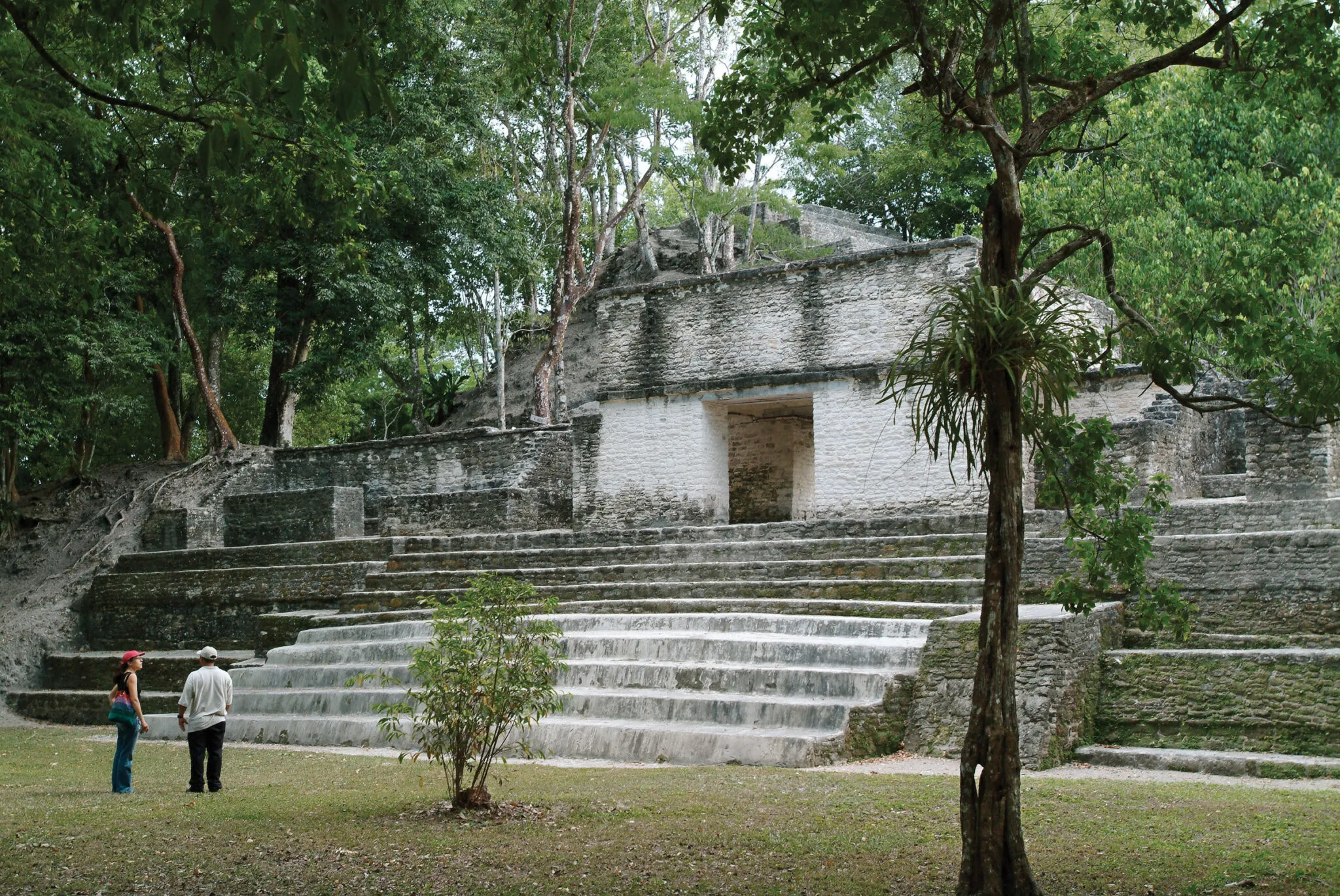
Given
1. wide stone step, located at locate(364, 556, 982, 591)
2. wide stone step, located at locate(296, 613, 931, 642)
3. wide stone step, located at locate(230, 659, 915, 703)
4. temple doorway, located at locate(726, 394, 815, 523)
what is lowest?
wide stone step, located at locate(230, 659, 915, 703)

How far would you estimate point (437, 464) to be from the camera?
18969 mm

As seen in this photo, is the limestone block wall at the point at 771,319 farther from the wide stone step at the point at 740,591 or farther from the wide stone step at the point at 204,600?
the wide stone step at the point at 204,600

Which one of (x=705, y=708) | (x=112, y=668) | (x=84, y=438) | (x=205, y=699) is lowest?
(x=112, y=668)

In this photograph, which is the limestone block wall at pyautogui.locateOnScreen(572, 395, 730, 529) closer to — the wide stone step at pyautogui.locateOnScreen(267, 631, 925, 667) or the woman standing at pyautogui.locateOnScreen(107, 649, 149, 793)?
the wide stone step at pyautogui.locateOnScreen(267, 631, 925, 667)

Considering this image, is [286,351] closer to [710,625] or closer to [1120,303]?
[710,625]

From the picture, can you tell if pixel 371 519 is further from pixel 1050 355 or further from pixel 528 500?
pixel 1050 355

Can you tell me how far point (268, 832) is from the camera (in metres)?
6.16

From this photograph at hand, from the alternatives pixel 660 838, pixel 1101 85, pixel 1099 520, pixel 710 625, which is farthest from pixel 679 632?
pixel 1101 85

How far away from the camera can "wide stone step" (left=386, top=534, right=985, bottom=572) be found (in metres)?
11.6

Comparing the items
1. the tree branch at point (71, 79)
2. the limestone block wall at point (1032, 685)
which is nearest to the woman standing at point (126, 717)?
the tree branch at point (71, 79)

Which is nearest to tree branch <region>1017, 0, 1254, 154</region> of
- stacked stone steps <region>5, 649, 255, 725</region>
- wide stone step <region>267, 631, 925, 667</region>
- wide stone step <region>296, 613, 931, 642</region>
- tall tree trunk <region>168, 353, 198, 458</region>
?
wide stone step <region>267, 631, 925, 667</region>

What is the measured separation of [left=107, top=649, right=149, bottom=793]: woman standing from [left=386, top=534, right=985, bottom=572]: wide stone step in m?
5.61

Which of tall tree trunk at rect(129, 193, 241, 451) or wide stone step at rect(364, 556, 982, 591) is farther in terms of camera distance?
tall tree trunk at rect(129, 193, 241, 451)

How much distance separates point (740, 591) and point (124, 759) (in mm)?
5679
